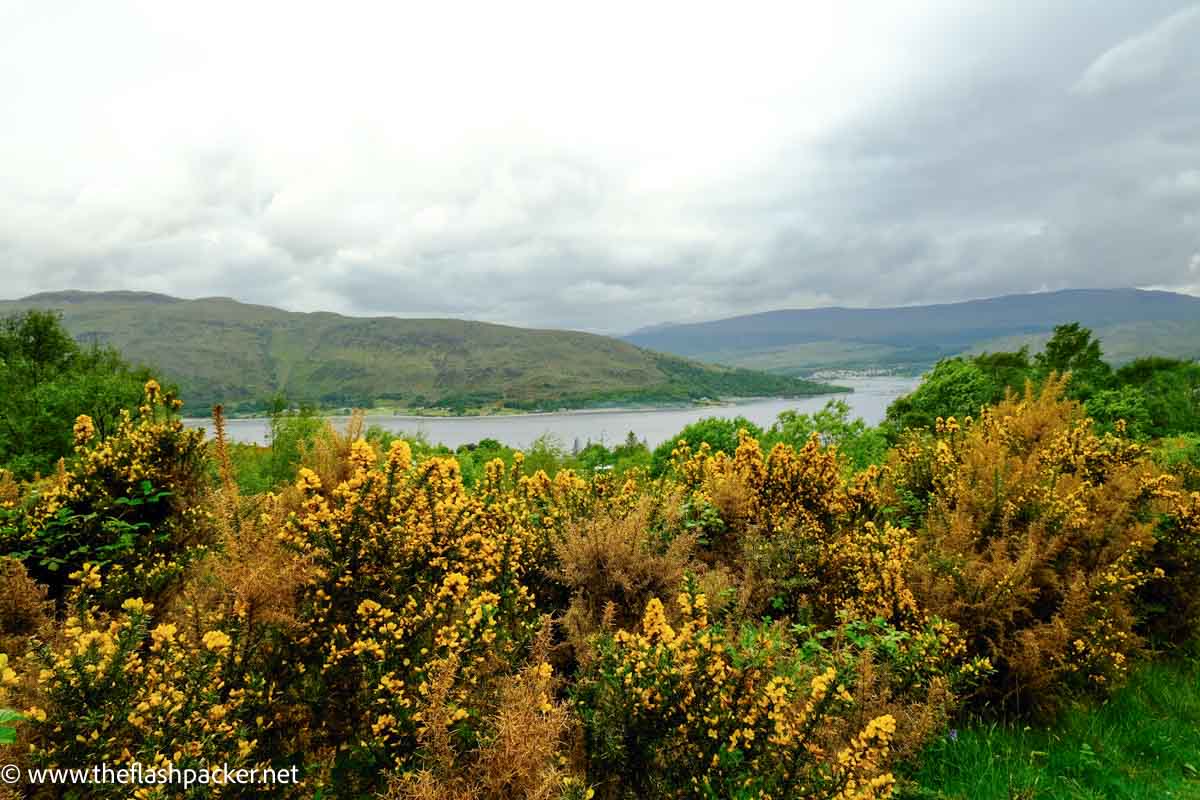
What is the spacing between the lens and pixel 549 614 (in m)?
3.82

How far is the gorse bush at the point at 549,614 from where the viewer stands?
2594 mm

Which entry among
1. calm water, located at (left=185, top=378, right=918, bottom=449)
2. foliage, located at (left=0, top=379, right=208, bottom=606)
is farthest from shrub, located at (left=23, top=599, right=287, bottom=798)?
calm water, located at (left=185, top=378, right=918, bottom=449)

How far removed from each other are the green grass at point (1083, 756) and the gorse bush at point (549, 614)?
0.27 metres

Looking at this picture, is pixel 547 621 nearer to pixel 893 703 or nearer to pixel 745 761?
pixel 745 761

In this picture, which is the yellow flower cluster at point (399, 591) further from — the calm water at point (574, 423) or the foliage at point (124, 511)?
the calm water at point (574, 423)

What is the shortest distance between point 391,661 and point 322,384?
211346mm

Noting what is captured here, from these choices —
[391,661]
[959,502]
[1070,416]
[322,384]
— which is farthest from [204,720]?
[322,384]

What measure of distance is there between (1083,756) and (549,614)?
4.02m

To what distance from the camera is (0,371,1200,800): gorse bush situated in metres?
2.59

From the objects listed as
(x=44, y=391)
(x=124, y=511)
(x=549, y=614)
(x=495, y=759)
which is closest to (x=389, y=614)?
(x=495, y=759)

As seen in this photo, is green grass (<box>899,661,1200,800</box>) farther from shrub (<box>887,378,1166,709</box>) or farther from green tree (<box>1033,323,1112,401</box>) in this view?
green tree (<box>1033,323,1112,401</box>)

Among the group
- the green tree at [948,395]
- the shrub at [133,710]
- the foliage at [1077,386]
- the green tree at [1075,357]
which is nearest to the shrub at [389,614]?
the shrub at [133,710]

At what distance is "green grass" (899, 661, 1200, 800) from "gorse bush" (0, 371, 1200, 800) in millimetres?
271

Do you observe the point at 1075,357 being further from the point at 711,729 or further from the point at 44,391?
the point at 44,391
